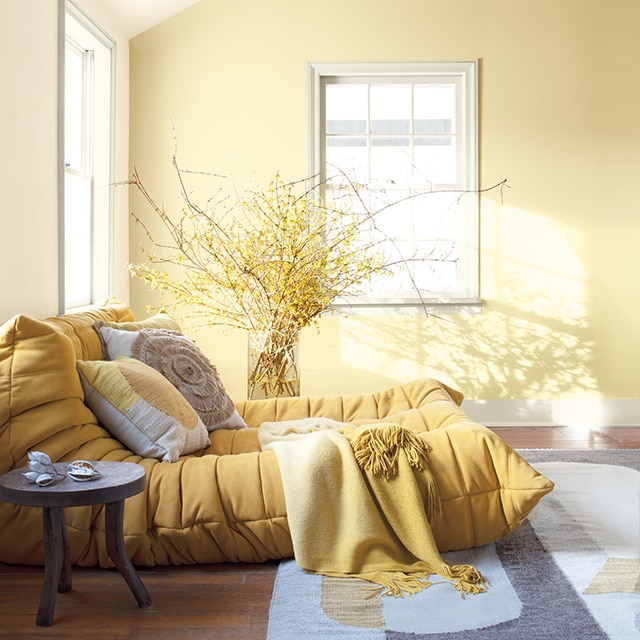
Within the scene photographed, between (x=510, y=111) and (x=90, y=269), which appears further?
(x=510, y=111)

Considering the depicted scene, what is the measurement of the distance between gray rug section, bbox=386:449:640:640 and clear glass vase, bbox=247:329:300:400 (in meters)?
1.53

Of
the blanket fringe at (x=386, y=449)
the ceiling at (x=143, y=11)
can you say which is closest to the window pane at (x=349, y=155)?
the ceiling at (x=143, y=11)

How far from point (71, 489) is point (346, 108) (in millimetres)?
3887

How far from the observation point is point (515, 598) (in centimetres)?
250

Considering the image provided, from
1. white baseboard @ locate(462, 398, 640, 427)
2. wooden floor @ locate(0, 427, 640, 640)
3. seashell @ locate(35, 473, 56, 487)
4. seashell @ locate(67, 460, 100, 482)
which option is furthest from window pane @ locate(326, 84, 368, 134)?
seashell @ locate(35, 473, 56, 487)

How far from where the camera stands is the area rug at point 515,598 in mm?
2283

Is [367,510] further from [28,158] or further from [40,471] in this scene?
[28,158]

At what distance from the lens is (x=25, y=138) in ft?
11.9

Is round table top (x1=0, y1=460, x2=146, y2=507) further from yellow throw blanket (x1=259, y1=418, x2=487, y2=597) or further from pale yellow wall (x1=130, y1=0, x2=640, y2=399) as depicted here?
pale yellow wall (x1=130, y1=0, x2=640, y2=399)

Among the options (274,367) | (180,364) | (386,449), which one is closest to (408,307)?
(274,367)

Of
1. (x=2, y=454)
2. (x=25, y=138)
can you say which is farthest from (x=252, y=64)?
(x=2, y=454)

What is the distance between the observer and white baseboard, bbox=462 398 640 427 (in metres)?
5.55

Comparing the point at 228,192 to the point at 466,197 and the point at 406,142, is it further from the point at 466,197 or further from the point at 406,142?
the point at 466,197

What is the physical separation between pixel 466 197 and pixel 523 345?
3.53 feet
